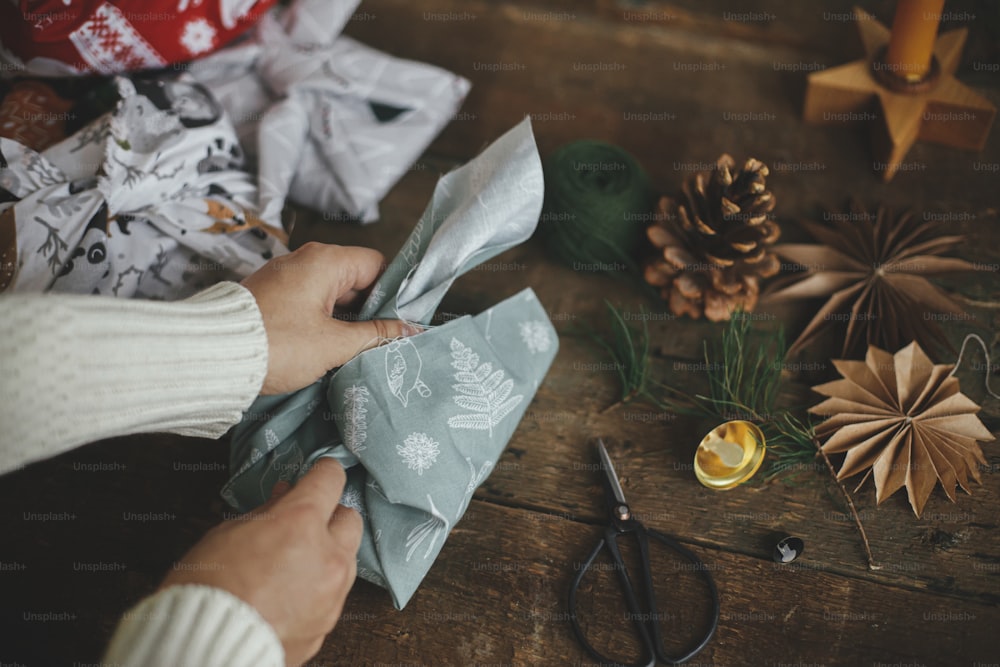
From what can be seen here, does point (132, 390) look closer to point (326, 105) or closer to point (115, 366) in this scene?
point (115, 366)

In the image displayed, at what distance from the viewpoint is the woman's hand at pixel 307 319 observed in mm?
612

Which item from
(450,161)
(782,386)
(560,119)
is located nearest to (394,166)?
(450,161)

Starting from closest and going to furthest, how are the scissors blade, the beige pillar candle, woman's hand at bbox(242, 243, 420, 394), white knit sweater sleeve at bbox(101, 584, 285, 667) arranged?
white knit sweater sleeve at bbox(101, 584, 285, 667), woman's hand at bbox(242, 243, 420, 394), the scissors blade, the beige pillar candle

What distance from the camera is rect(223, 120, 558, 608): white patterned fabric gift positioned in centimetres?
65

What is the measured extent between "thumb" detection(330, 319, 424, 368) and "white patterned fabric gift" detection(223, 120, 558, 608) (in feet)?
0.03

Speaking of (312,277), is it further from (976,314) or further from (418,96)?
(976,314)

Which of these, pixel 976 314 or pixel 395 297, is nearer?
pixel 395 297

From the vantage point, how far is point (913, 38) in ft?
2.84

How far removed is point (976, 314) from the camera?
0.82 meters

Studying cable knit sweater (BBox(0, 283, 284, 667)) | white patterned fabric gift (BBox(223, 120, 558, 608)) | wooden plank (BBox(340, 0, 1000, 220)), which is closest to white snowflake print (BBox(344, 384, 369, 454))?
white patterned fabric gift (BBox(223, 120, 558, 608))

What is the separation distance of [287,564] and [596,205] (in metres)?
0.51

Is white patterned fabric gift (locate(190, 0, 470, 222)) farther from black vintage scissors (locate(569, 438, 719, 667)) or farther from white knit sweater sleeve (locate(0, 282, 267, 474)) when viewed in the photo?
black vintage scissors (locate(569, 438, 719, 667))

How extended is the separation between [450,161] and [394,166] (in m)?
0.09

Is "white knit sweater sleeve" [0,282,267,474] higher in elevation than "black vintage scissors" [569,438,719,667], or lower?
higher
